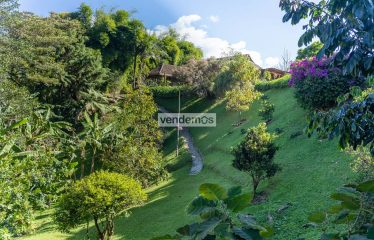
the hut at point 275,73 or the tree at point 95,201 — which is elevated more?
the hut at point 275,73

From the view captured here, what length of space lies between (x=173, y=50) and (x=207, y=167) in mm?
36131

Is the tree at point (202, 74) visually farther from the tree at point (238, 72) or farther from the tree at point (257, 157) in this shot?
the tree at point (257, 157)

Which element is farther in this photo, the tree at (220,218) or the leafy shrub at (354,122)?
the leafy shrub at (354,122)

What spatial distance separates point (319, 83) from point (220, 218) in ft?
55.4

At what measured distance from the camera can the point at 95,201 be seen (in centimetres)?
1384

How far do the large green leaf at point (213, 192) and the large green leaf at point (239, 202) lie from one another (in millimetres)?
51

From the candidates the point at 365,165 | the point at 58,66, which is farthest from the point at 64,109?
the point at 365,165

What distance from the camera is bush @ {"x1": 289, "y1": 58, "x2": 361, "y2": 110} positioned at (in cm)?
1680

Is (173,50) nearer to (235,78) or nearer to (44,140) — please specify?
(235,78)

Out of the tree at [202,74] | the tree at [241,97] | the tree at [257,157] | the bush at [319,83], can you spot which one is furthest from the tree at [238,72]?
the tree at [257,157]

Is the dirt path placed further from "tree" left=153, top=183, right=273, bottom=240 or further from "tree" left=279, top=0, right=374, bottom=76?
"tree" left=153, top=183, right=273, bottom=240

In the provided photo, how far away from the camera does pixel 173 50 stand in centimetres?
5647

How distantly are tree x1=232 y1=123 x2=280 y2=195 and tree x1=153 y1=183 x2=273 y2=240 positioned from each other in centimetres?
1266

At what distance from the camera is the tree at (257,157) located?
14.2m
